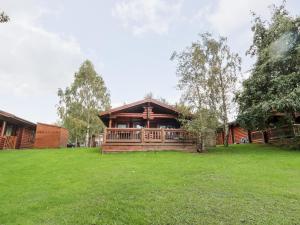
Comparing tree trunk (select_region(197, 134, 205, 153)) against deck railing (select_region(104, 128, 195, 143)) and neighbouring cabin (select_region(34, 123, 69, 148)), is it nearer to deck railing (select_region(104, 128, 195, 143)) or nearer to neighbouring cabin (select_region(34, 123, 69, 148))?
deck railing (select_region(104, 128, 195, 143))

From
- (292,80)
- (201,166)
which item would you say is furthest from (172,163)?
(292,80)

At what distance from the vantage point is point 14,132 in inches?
900

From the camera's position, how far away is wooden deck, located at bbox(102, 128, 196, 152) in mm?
16375

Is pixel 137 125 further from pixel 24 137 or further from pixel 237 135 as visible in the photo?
pixel 237 135

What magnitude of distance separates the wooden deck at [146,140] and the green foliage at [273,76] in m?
4.60

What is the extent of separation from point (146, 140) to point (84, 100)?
17.0 meters

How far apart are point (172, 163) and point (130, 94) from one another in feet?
128

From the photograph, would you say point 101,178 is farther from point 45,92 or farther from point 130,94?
point 130,94

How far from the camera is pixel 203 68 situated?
20266mm

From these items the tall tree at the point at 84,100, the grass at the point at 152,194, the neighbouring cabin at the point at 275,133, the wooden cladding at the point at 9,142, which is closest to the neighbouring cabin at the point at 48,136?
the wooden cladding at the point at 9,142

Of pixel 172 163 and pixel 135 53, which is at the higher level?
pixel 135 53

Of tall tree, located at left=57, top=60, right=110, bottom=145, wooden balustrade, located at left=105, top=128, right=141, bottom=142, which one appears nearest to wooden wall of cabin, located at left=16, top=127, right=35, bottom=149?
tall tree, located at left=57, top=60, right=110, bottom=145

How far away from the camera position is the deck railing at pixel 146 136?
54.3 feet

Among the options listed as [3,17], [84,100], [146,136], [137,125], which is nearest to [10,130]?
[84,100]
